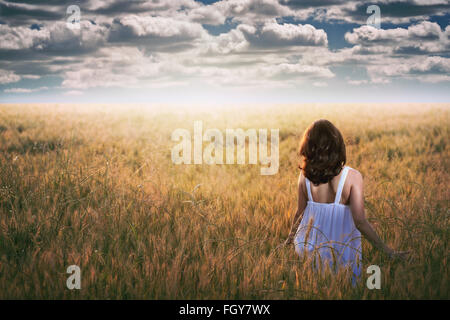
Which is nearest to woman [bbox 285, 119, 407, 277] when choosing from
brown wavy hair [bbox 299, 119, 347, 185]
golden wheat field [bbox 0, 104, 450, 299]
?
brown wavy hair [bbox 299, 119, 347, 185]

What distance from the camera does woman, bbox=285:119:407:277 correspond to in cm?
A: 249

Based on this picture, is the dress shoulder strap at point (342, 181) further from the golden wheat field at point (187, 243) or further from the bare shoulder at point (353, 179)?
the golden wheat field at point (187, 243)

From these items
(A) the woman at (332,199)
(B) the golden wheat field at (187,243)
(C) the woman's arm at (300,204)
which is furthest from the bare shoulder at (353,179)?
(B) the golden wheat field at (187,243)

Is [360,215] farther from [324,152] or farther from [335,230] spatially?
[324,152]

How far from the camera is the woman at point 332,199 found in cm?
249

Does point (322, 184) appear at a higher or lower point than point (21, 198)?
higher

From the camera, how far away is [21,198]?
372 centimetres

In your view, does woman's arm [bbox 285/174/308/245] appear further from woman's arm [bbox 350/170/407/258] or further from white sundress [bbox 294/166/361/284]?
woman's arm [bbox 350/170/407/258]

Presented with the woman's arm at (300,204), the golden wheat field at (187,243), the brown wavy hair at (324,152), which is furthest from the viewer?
the woman's arm at (300,204)

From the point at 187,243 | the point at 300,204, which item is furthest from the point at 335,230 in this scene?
the point at 187,243

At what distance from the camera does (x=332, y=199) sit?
2.65 meters

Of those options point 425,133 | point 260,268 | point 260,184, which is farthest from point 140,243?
point 425,133
